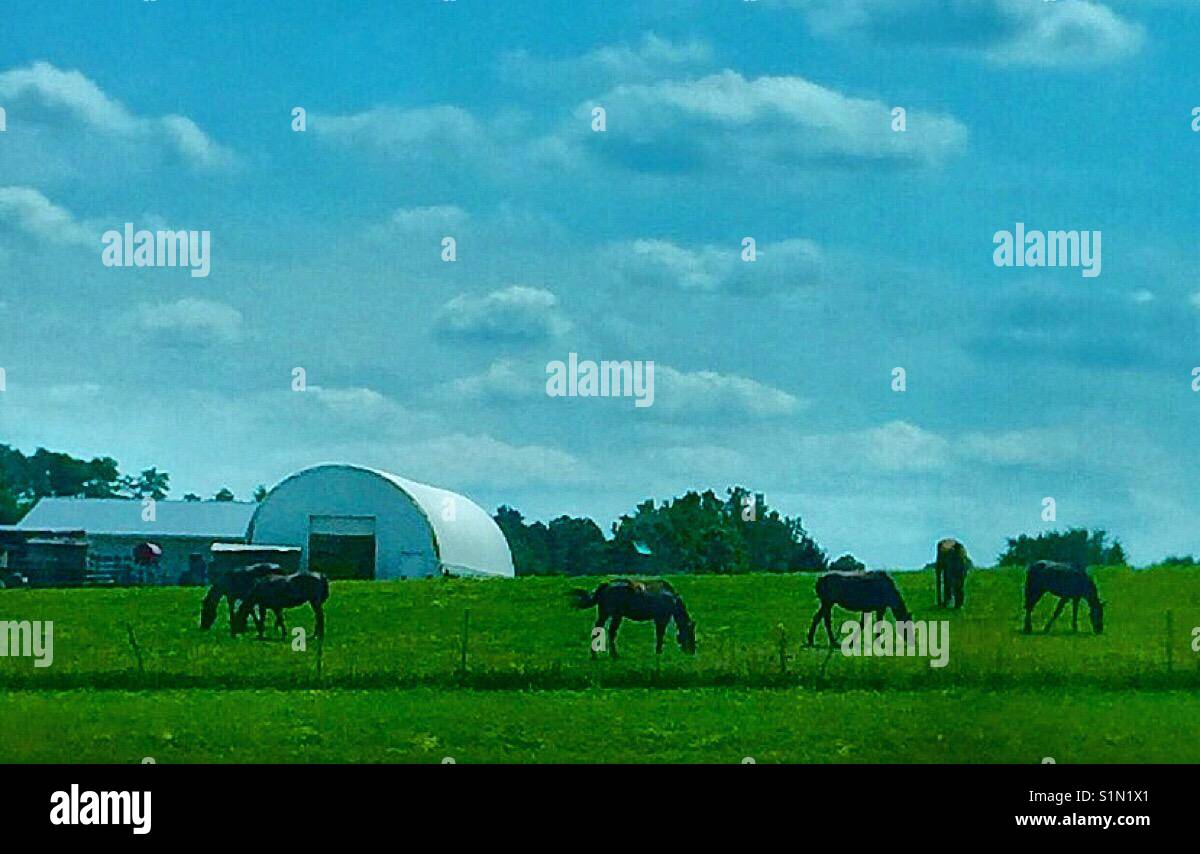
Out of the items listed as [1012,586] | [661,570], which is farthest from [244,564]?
[1012,586]

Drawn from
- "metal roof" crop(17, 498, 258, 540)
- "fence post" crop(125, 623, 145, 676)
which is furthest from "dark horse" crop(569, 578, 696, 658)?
"metal roof" crop(17, 498, 258, 540)

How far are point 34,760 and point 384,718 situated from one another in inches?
122

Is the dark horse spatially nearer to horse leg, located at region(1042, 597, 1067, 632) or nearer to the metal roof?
horse leg, located at region(1042, 597, 1067, 632)

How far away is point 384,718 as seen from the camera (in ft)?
54.2

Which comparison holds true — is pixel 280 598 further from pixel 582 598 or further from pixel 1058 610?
pixel 1058 610

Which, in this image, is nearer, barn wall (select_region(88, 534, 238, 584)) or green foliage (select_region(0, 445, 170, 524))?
green foliage (select_region(0, 445, 170, 524))

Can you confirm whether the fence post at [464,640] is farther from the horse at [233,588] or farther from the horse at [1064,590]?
the horse at [1064,590]

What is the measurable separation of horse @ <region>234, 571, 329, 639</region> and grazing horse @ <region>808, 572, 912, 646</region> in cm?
532

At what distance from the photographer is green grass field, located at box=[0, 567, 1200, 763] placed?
51.5ft

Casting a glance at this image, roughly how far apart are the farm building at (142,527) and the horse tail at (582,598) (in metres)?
6.28

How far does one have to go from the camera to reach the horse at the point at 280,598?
19.4 meters

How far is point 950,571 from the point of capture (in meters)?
17.8
